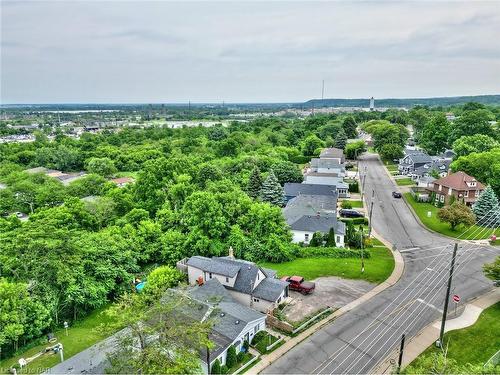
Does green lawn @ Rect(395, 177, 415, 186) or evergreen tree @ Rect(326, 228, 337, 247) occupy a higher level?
green lawn @ Rect(395, 177, 415, 186)

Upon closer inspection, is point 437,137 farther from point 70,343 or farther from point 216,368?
point 70,343

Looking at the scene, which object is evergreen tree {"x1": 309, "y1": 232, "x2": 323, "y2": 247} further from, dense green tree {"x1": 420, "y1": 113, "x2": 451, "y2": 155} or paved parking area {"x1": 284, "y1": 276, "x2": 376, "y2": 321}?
dense green tree {"x1": 420, "y1": 113, "x2": 451, "y2": 155}

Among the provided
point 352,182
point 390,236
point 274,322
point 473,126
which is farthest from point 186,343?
point 473,126

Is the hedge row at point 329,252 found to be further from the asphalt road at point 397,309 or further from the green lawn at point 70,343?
the green lawn at point 70,343

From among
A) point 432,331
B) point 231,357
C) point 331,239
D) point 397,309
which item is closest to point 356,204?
point 331,239

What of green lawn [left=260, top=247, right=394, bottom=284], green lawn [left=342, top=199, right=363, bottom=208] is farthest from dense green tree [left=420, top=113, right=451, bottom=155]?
green lawn [left=260, top=247, right=394, bottom=284]

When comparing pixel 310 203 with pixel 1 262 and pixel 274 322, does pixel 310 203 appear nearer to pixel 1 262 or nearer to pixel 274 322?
pixel 274 322
